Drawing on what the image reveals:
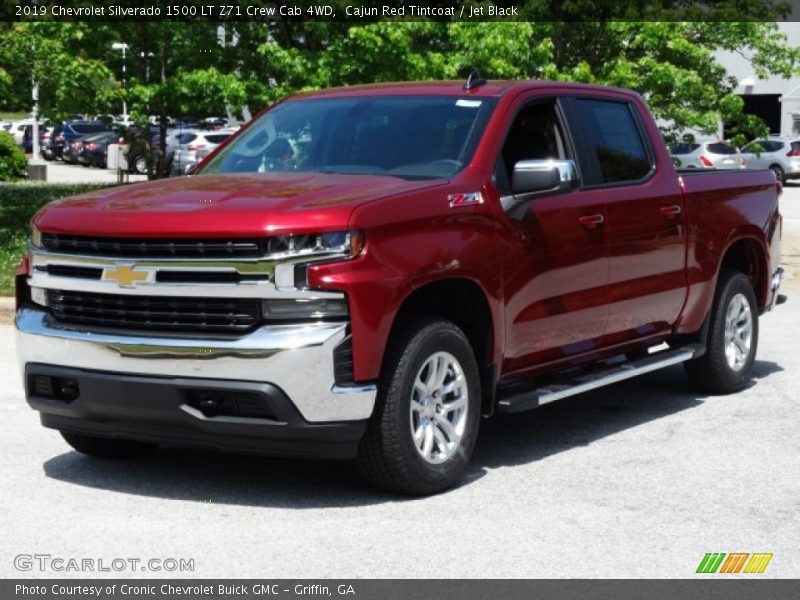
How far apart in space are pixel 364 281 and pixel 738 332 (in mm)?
4305

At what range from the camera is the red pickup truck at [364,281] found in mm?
6242

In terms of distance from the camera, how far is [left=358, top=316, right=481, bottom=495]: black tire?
6477 millimetres

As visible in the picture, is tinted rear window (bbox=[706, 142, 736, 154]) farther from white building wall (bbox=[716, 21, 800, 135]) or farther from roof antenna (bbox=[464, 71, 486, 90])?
roof antenna (bbox=[464, 71, 486, 90])

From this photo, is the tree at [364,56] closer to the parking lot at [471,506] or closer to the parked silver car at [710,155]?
the parking lot at [471,506]

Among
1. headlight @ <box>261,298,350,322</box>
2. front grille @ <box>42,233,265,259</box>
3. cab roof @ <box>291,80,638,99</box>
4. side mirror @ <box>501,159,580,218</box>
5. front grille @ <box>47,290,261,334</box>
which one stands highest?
cab roof @ <box>291,80,638,99</box>

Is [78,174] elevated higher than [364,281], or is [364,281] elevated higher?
[364,281]

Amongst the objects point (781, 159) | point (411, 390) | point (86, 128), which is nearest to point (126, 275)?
point (411, 390)

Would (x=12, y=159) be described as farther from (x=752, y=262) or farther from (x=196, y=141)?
(x=752, y=262)

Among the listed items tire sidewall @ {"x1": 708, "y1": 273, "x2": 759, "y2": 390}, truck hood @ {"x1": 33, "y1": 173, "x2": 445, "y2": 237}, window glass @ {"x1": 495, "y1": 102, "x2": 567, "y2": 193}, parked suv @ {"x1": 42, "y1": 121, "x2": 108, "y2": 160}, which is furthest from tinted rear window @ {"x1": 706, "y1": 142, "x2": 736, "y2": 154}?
truck hood @ {"x1": 33, "y1": 173, "x2": 445, "y2": 237}

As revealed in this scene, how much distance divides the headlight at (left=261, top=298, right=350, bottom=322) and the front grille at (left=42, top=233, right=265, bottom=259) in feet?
0.80

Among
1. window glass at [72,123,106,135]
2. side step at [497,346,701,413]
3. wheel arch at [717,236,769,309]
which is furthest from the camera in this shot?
window glass at [72,123,106,135]

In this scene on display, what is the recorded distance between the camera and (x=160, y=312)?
646 cm
